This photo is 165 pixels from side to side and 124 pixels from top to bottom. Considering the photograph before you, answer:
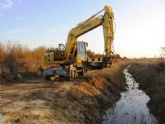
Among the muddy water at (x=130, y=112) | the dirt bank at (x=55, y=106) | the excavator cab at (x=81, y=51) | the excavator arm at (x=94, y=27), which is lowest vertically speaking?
the muddy water at (x=130, y=112)

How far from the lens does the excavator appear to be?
2984 centimetres

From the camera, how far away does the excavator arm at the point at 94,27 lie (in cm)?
2991

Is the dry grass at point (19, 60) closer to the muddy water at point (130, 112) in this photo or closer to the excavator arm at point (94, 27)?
the excavator arm at point (94, 27)

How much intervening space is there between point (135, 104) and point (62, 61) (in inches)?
314

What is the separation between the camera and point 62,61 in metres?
29.8

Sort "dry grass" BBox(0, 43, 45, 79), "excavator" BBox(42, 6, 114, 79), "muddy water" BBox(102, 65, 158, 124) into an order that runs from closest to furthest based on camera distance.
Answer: "muddy water" BBox(102, 65, 158, 124)
"excavator" BBox(42, 6, 114, 79)
"dry grass" BBox(0, 43, 45, 79)

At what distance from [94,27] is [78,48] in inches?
94.8

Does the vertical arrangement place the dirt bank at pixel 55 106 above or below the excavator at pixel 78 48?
below

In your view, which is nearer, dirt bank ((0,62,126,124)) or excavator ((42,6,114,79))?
dirt bank ((0,62,126,124))

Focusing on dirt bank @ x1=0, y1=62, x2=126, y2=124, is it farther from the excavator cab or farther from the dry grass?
the dry grass

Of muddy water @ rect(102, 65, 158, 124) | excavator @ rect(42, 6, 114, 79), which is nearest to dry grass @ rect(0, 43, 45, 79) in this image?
excavator @ rect(42, 6, 114, 79)

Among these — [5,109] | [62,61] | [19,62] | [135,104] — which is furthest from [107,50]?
[5,109]

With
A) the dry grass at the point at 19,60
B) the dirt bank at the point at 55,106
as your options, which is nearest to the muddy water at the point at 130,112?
the dirt bank at the point at 55,106

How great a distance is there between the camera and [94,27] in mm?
30406
